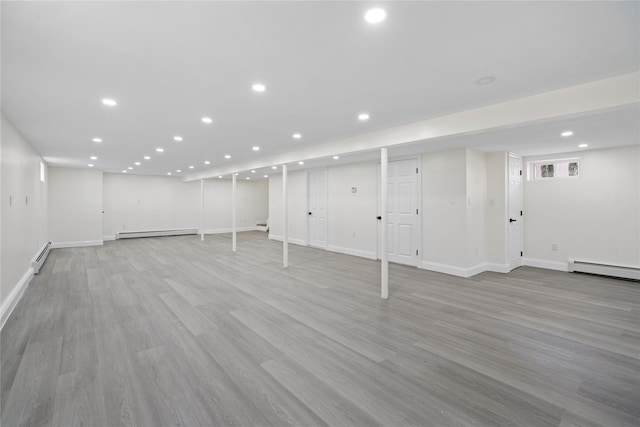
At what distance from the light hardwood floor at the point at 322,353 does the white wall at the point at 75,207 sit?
5.33 m

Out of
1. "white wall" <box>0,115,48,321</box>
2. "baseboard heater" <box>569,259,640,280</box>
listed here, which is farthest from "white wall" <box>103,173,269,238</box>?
"baseboard heater" <box>569,259,640,280</box>

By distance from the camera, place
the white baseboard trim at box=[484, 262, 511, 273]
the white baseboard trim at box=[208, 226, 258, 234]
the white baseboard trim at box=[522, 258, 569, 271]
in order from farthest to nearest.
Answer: the white baseboard trim at box=[208, 226, 258, 234] < the white baseboard trim at box=[522, 258, 569, 271] < the white baseboard trim at box=[484, 262, 511, 273]

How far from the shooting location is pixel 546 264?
618 cm

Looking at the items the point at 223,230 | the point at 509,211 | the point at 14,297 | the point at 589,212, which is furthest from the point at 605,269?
the point at 223,230

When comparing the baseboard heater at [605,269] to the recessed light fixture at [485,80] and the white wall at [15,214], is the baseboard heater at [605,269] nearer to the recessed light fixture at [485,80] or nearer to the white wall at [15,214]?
the recessed light fixture at [485,80]

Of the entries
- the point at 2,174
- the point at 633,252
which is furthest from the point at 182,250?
the point at 633,252

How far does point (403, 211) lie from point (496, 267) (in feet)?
7.40

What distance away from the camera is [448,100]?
3121 millimetres

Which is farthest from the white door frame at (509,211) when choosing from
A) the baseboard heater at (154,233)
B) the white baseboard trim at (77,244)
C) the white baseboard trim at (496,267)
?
the white baseboard trim at (77,244)

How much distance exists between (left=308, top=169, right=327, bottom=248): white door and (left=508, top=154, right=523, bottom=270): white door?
4.71 metres

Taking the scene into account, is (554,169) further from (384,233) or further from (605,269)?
(384,233)

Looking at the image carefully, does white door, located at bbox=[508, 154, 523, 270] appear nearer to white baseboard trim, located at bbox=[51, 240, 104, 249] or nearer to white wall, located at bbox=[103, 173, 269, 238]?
white wall, located at bbox=[103, 173, 269, 238]

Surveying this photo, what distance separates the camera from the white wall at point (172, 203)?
35.9 ft

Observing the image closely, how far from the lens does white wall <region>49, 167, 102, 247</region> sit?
898cm
